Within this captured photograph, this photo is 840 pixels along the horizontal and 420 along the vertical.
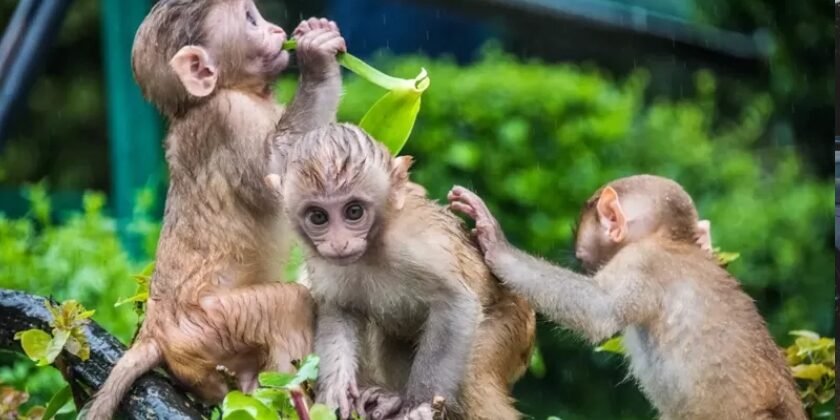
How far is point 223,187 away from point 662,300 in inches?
49.0

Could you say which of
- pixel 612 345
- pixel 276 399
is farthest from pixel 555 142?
pixel 276 399

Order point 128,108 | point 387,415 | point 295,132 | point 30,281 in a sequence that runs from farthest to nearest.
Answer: point 128,108, point 30,281, point 295,132, point 387,415

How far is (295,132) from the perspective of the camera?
397 cm

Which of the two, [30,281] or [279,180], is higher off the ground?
[279,180]

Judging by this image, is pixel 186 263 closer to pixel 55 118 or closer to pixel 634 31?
pixel 55 118

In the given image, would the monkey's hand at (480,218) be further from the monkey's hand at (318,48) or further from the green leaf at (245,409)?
the green leaf at (245,409)

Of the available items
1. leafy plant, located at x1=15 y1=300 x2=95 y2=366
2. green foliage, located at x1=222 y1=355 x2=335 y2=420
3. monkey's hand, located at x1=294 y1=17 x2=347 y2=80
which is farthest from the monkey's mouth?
leafy plant, located at x1=15 y1=300 x2=95 y2=366

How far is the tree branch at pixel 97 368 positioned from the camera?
12.2 feet

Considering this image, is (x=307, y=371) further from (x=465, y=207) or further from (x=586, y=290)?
(x=586, y=290)

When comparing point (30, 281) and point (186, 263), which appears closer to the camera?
point (186, 263)

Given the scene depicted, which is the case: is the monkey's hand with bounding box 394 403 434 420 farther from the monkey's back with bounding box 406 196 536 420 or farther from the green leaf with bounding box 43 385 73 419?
the green leaf with bounding box 43 385 73 419

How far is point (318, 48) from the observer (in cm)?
390

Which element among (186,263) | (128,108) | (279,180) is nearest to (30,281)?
(128,108)

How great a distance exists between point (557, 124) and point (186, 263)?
3487mm
